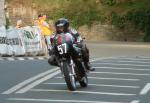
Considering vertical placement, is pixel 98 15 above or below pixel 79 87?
above

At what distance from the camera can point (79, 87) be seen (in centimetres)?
1561

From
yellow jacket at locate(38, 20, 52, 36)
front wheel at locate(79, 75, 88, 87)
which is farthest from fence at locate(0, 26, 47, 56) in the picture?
front wheel at locate(79, 75, 88, 87)

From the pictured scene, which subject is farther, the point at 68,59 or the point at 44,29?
the point at 44,29

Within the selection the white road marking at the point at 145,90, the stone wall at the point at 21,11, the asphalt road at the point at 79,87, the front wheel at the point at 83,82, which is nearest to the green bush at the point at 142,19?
the stone wall at the point at 21,11

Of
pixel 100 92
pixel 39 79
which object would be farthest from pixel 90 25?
pixel 100 92

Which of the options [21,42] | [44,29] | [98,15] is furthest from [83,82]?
[98,15]

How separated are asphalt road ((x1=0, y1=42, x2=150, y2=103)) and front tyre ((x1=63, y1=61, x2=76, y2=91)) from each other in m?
0.15

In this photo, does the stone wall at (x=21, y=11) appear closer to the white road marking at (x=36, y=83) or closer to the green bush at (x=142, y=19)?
the green bush at (x=142, y=19)

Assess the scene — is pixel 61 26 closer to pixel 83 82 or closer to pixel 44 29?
pixel 83 82

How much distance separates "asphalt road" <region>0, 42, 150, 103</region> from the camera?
13.7m

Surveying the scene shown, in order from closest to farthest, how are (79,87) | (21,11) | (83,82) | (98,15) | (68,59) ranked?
(68,59), (83,82), (79,87), (98,15), (21,11)

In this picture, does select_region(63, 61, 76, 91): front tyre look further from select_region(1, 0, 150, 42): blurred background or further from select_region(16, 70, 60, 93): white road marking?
select_region(1, 0, 150, 42): blurred background

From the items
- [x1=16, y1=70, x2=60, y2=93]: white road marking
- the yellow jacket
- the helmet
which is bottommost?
[x1=16, y1=70, x2=60, y2=93]: white road marking

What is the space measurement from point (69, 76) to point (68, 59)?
48 centimetres
